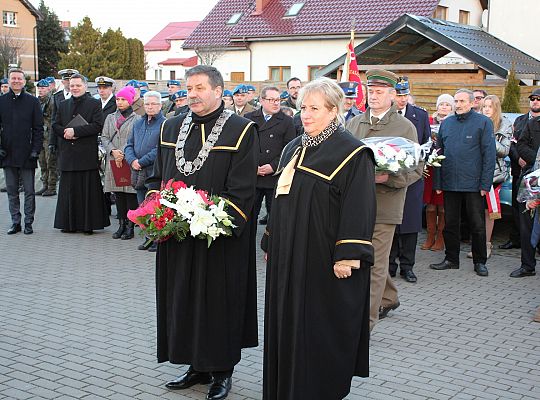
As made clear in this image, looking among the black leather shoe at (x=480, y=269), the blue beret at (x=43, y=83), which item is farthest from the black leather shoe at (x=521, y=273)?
the blue beret at (x=43, y=83)

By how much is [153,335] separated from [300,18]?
3348 cm

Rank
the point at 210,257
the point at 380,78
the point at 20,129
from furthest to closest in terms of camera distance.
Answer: the point at 20,129, the point at 380,78, the point at 210,257

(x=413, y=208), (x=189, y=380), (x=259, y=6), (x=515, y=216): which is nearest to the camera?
(x=189, y=380)

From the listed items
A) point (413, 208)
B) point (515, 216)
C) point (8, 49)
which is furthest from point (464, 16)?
point (413, 208)

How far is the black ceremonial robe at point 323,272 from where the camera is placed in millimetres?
4367

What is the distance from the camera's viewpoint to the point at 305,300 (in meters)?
4.40

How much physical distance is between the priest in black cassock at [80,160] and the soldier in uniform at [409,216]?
15.3ft

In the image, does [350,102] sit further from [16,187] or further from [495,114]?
[16,187]

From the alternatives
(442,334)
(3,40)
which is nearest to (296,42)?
(3,40)

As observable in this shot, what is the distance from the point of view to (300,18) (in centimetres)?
3828

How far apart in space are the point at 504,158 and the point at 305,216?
6.30 m

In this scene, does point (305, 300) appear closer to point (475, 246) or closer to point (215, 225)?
point (215, 225)

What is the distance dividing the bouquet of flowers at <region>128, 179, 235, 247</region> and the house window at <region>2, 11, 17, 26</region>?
62.8 meters

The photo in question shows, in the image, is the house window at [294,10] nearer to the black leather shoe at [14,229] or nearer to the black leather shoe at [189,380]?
the black leather shoe at [14,229]
